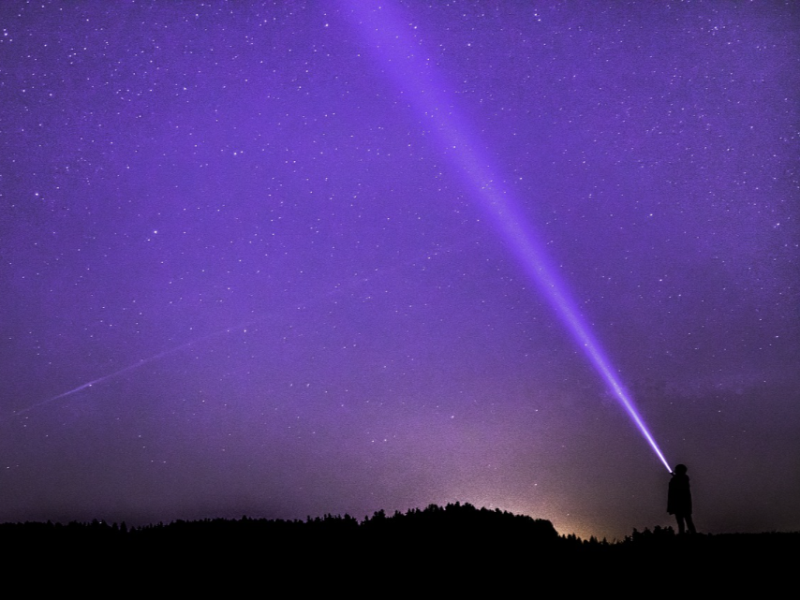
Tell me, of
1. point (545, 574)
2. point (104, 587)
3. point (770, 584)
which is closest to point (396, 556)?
point (545, 574)

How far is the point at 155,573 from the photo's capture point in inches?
340

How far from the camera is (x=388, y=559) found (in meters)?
9.06

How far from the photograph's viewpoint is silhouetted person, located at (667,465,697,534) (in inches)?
441

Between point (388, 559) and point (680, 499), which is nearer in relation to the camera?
point (388, 559)

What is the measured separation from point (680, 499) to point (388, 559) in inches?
239

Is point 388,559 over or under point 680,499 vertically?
under

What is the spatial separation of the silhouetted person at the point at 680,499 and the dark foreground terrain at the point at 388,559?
1452mm

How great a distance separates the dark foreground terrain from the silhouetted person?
1.45 metres

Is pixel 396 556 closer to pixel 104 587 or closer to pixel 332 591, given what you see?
pixel 332 591

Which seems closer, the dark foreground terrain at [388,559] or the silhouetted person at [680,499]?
the dark foreground terrain at [388,559]

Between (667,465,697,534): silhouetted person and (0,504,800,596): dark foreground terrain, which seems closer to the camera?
(0,504,800,596): dark foreground terrain

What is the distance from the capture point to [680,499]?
11.2m

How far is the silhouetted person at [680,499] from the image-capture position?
11.2 meters

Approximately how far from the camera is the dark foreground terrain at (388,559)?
24.5 feet
